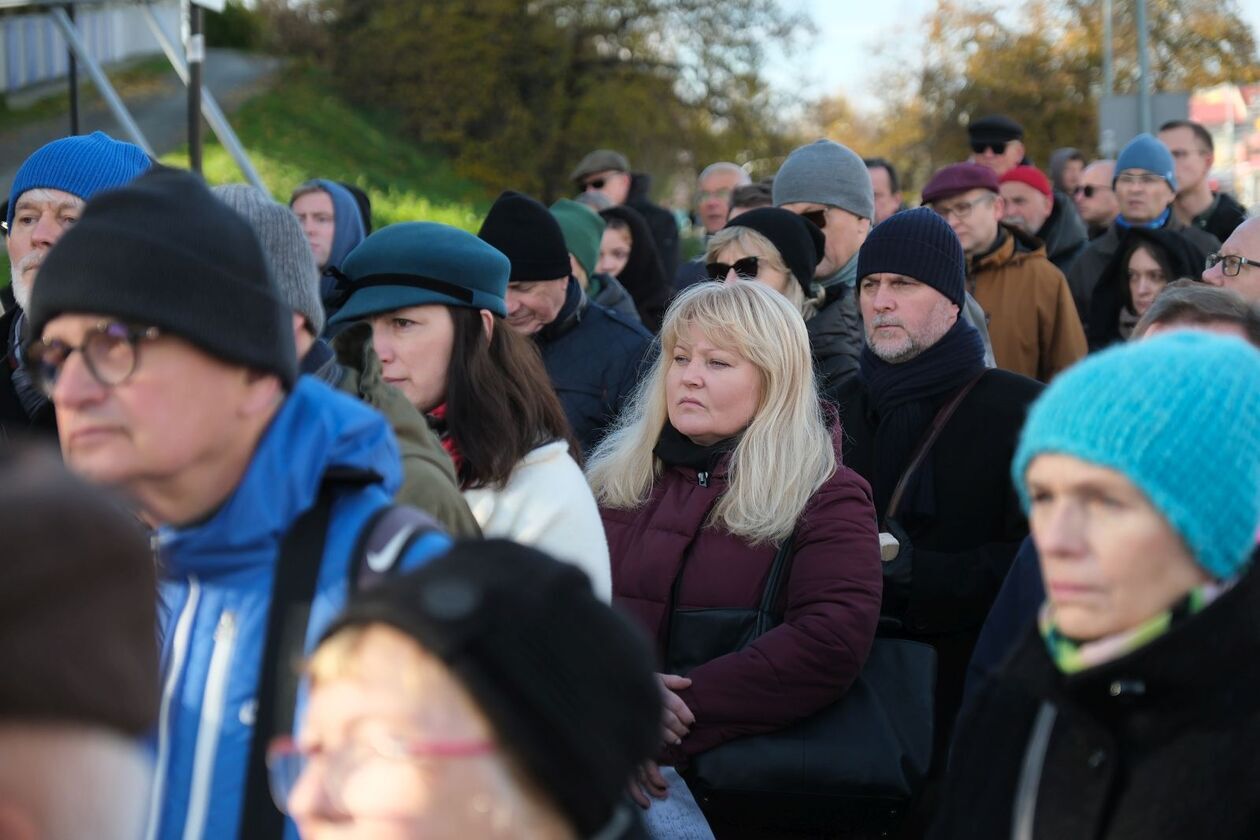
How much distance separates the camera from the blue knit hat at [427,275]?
3.76m

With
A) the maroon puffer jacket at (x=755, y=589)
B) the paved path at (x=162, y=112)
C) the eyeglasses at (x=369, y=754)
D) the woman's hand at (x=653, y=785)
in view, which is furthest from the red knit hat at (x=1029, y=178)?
the paved path at (x=162, y=112)

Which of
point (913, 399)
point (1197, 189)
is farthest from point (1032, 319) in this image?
point (1197, 189)

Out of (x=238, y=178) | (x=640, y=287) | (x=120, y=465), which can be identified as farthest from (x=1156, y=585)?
(x=238, y=178)

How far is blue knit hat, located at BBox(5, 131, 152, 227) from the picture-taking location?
420cm

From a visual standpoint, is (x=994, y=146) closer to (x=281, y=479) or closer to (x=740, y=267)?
(x=740, y=267)

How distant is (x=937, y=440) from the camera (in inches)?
185

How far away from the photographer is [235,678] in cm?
198

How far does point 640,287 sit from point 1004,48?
2958 cm

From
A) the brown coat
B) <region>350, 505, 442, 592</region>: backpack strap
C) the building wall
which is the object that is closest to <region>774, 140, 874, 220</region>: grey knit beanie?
the brown coat

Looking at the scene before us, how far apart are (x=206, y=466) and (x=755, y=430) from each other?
2.22 m

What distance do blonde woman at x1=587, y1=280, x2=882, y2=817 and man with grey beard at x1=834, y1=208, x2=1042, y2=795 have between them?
0.45m

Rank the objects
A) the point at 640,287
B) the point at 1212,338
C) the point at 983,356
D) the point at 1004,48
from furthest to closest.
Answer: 1. the point at 1004,48
2. the point at 640,287
3. the point at 983,356
4. the point at 1212,338

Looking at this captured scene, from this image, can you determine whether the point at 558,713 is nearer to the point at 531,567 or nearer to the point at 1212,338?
the point at 531,567

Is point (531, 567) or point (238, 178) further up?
point (531, 567)
